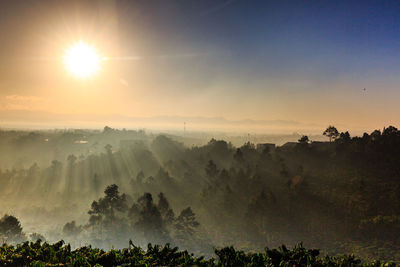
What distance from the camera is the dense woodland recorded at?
58.9 m

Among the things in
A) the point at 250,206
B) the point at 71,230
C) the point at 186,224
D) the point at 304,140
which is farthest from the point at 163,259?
the point at 304,140

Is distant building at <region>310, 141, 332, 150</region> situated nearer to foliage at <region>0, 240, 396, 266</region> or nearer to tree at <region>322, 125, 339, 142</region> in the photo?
tree at <region>322, 125, 339, 142</region>

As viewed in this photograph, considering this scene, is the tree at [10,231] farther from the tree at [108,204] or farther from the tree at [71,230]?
the tree at [108,204]

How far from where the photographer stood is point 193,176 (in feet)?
374

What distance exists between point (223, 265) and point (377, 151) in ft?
307

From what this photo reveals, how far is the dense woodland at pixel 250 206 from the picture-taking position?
193ft

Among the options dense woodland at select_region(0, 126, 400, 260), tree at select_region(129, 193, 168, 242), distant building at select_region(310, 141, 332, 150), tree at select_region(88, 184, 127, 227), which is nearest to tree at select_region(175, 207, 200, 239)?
dense woodland at select_region(0, 126, 400, 260)

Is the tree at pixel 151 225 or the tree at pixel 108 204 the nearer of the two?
the tree at pixel 151 225

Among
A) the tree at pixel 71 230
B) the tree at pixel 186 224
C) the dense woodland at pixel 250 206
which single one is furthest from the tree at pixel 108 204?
the tree at pixel 186 224

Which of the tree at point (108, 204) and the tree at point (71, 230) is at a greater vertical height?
the tree at point (108, 204)

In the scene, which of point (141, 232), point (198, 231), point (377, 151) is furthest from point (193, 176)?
point (377, 151)

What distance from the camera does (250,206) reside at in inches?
2820

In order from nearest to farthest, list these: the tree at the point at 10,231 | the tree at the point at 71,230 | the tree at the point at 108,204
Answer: the tree at the point at 10,231
the tree at the point at 108,204
the tree at the point at 71,230

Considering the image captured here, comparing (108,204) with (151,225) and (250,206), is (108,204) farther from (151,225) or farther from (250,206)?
(250,206)
